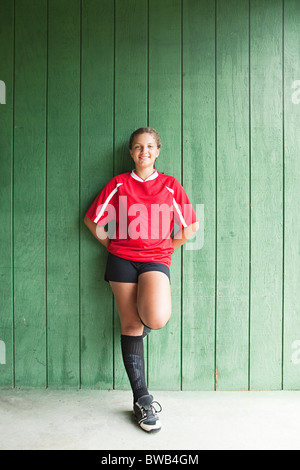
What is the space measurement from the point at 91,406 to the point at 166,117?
1.55m

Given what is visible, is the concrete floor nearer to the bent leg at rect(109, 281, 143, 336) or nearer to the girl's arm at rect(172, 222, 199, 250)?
the bent leg at rect(109, 281, 143, 336)

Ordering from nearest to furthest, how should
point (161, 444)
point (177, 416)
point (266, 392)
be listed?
1. point (161, 444)
2. point (177, 416)
3. point (266, 392)

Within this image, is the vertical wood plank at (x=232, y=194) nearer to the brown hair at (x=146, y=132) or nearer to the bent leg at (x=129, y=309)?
the brown hair at (x=146, y=132)

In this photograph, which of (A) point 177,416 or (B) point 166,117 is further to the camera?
(B) point 166,117

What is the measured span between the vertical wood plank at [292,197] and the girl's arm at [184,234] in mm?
523

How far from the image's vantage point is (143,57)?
6.27 feet

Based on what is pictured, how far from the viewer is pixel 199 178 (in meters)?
1.93

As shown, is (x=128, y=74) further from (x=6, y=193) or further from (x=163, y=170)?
(x=6, y=193)

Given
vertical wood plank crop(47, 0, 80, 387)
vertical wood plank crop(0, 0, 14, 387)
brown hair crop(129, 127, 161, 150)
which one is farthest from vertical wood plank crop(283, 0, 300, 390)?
vertical wood plank crop(0, 0, 14, 387)

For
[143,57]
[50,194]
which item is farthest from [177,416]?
[143,57]

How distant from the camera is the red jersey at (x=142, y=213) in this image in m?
1.77

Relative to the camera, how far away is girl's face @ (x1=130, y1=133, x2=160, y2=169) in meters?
1.77

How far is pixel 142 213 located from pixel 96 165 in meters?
0.41
